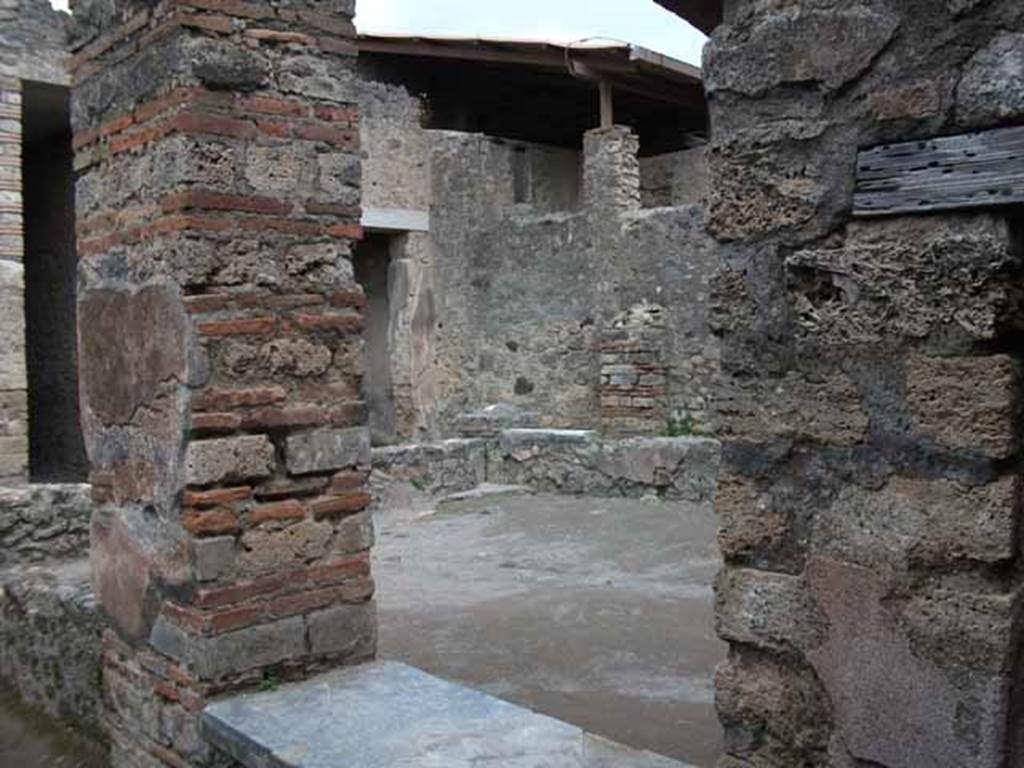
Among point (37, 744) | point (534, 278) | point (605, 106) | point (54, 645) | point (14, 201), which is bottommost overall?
point (37, 744)

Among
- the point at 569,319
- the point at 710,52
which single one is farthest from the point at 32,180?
the point at 710,52

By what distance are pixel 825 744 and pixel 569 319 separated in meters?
12.6

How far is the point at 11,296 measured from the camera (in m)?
9.51

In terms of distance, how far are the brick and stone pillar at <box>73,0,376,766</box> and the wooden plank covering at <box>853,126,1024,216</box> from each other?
1.99 metres

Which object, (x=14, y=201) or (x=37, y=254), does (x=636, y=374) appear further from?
(x=37, y=254)

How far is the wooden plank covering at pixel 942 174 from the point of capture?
156 cm

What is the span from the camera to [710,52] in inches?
76.9

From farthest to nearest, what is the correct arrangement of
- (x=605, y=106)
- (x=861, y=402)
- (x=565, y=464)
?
(x=605, y=106) < (x=565, y=464) < (x=861, y=402)

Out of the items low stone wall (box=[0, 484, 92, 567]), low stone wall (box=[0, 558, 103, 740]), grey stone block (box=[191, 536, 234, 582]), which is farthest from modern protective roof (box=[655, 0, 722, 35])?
low stone wall (box=[0, 484, 92, 567])

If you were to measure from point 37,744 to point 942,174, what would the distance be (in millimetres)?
3823

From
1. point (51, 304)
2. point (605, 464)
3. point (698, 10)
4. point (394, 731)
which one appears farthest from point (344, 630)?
point (51, 304)

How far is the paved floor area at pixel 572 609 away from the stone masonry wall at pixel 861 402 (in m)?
1.73

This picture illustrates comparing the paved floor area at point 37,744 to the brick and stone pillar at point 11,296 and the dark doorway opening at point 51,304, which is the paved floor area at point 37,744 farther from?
the dark doorway opening at point 51,304

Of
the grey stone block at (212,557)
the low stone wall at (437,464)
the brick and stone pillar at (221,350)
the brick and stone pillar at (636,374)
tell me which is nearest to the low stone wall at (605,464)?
the low stone wall at (437,464)
